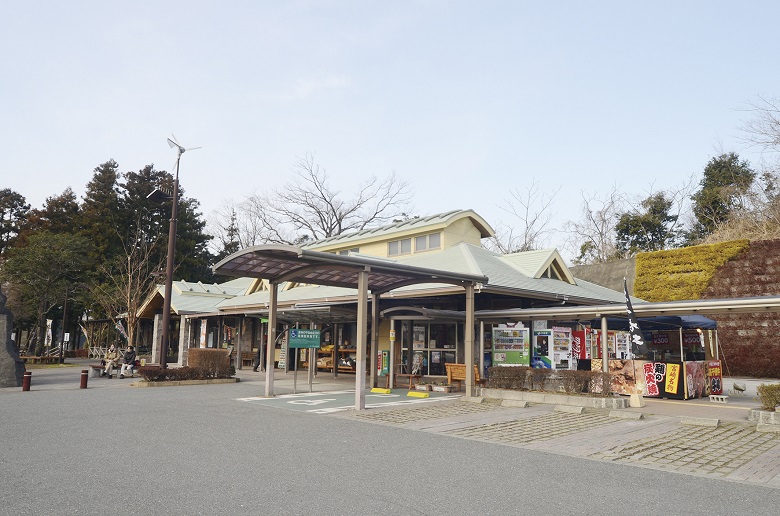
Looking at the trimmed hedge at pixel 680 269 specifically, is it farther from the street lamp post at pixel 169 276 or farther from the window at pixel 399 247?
the street lamp post at pixel 169 276

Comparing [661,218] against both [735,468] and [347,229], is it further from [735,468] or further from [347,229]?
[735,468]

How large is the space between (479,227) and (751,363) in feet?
42.2

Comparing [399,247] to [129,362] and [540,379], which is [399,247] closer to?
[129,362]

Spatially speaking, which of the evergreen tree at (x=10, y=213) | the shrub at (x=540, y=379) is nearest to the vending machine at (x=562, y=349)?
the shrub at (x=540, y=379)

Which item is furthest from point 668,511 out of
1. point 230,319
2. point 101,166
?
point 101,166

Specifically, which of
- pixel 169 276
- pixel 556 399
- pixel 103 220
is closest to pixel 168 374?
pixel 169 276

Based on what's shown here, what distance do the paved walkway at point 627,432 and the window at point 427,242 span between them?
10.4 metres

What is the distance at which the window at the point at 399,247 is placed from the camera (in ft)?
84.1

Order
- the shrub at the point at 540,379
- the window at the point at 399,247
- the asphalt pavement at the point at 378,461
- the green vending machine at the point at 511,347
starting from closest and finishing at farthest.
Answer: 1. the asphalt pavement at the point at 378,461
2. the shrub at the point at 540,379
3. the green vending machine at the point at 511,347
4. the window at the point at 399,247

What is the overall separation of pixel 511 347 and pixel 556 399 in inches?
156

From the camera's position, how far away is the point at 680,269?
27.6m

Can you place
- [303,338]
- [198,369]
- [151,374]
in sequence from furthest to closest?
[198,369] < [151,374] < [303,338]

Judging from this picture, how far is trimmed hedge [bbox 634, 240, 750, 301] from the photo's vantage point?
26.1m

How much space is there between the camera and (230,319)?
3125 cm
